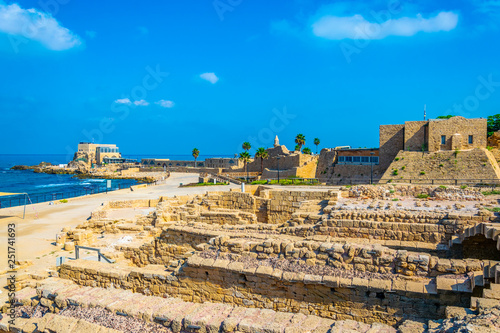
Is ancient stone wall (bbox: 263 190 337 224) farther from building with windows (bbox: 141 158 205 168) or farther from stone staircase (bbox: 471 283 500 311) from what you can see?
building with windows (bbox: 141 158 205 168)

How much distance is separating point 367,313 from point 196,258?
3.61 meters

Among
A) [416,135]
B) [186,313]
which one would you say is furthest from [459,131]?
[186,313]

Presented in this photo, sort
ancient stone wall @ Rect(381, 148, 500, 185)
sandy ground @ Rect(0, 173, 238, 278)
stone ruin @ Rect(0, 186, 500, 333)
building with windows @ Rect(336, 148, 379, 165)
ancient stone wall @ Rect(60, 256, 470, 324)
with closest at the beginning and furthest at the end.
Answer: stone ruin @ Rect(0, 186, 500, 333) → ancient stone wall @ Rect(60, 256, 470, 324) → sandy ground @ Rect(0, 173, 238, 278) → ancient stone wall @ Rect(381, 148, 500, 185) → building with windows @ Rect(336, 148, 379, 165)

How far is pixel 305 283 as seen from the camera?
21.1 ft

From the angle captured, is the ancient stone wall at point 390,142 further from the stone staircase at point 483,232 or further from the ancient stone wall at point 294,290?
the ancient stone wall at point 294,290

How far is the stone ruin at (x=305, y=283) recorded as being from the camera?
566 cm

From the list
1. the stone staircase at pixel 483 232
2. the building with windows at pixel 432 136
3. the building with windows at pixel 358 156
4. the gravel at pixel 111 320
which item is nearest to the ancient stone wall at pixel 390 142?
the building with windows at pixel 432 136

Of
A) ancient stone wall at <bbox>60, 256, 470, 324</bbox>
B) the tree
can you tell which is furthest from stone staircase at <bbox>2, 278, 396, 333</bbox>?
the tree

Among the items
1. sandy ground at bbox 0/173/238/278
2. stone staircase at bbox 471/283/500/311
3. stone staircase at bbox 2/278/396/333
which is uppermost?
stone staircase at bbox 471/283/500/311

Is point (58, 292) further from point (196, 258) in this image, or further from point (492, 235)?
point (492, 235)

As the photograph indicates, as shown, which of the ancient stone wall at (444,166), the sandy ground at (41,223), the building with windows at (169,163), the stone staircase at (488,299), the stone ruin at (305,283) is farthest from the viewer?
the building with windows at (169,163)

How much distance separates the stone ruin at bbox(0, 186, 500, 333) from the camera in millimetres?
5660

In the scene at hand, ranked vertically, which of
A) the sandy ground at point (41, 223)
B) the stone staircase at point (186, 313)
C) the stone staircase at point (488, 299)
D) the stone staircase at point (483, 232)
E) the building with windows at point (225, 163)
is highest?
the building with windows at point (225, 163)

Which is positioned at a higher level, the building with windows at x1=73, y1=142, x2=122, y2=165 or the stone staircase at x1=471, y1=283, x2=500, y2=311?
the building with windows at x1=73, y1=142, x2=122, y2=165
